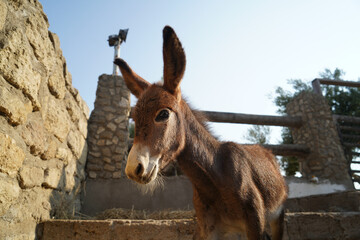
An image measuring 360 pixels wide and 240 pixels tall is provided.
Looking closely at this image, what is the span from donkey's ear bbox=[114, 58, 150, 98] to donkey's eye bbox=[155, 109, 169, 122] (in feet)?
2.22

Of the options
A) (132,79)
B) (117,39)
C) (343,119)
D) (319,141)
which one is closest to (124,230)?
(132,79)

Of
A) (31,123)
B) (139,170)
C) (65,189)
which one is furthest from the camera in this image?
(65,189)

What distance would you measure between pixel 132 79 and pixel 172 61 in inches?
27.1

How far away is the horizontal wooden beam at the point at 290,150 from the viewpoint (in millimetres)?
6779

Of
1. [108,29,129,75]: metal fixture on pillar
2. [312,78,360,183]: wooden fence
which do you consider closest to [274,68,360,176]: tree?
[312,78,360,183]: wooden fence

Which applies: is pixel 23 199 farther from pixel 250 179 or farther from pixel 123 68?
pixel 250 179

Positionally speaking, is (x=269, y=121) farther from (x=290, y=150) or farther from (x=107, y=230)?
(x=107, y=230)

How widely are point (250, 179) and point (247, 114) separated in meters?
5.03

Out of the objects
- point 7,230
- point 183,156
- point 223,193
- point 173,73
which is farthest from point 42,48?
point 223,193

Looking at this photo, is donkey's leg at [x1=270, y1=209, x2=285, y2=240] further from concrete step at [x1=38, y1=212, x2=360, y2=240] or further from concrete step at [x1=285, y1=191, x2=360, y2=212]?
concrete step at [x1=285, y1=191, x2=360, y2=212]

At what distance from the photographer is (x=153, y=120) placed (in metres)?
1.92

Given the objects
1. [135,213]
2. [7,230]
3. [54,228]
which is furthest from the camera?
[135,213]

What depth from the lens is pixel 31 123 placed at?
2.33 metres

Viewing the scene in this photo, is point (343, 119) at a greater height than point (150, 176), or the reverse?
point (343, 119)
